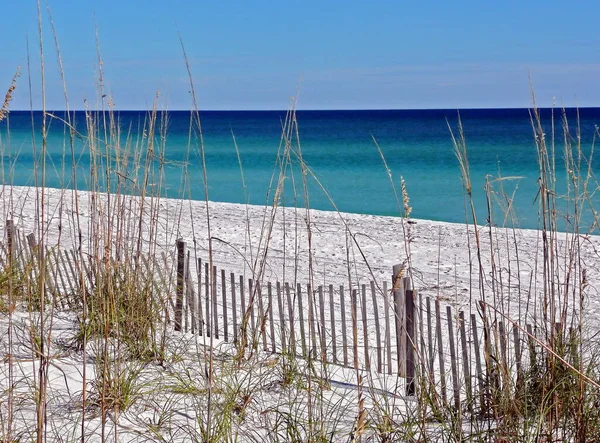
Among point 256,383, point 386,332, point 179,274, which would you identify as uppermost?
point 179,274

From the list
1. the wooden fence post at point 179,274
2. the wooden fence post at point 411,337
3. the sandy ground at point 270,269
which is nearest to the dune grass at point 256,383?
the sandy ground at point 270,269

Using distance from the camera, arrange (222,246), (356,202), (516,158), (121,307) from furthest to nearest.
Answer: (516,158)
(356,202)
(222,246)
(121,307)

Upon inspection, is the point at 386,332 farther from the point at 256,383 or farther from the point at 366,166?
the point at 366,166

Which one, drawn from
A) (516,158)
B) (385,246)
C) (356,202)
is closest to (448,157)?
(516,158)

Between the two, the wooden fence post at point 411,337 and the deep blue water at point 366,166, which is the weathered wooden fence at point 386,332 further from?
the deep blue water at point 366,166

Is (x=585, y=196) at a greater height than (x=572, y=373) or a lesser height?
greater

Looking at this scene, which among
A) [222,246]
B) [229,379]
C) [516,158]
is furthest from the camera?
[516,158]

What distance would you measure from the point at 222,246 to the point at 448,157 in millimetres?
23087

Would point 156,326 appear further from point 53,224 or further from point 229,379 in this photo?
point 53,224

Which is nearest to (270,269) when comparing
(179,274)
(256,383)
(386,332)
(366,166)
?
(256,383)

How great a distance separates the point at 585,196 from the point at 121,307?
2011 millimetres

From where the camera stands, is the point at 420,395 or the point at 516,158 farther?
the point at 516,158

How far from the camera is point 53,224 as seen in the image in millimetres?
8914

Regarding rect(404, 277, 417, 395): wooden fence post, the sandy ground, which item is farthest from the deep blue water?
rect(404, 277, 417, 395): wooden fence post
